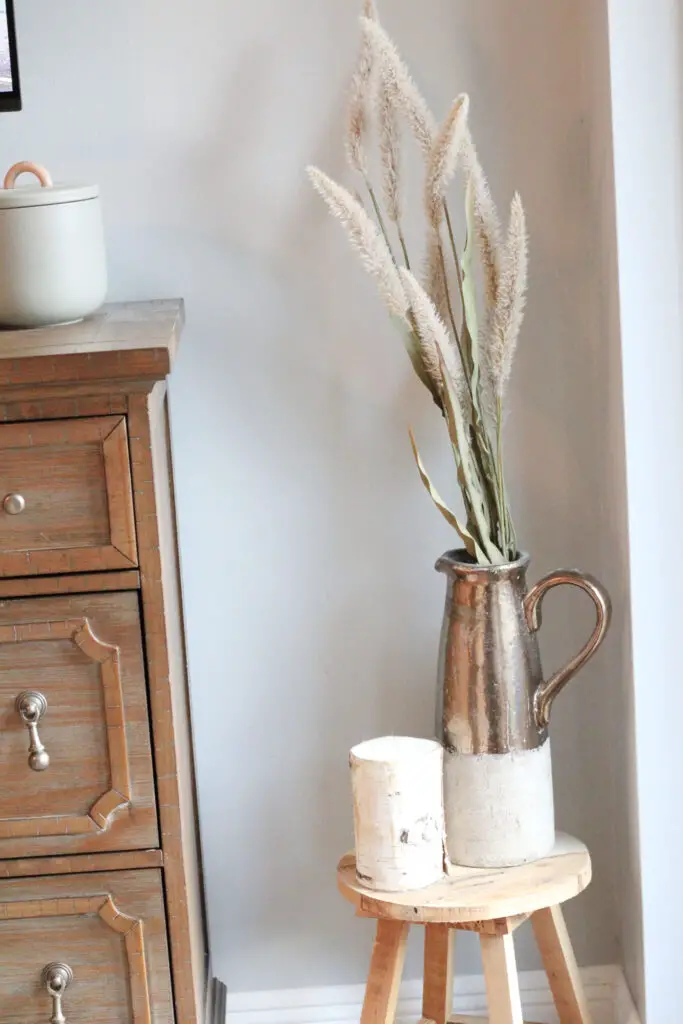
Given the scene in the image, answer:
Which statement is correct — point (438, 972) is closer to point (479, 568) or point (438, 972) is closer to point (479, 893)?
point (479, 893)

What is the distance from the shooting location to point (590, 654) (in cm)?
145

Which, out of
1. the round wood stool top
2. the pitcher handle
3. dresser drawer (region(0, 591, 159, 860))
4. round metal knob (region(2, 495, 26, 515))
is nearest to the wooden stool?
the round wood stool top

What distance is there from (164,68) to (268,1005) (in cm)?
122

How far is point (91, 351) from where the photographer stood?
1.15 metres

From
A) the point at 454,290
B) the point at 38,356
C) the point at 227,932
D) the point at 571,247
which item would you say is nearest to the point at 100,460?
the point at 38,356

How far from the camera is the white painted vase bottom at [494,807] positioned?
1.42 meters

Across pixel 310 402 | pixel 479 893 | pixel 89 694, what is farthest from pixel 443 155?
pixel 479 893

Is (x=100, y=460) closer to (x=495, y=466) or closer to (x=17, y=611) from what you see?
(x=17, y=611)

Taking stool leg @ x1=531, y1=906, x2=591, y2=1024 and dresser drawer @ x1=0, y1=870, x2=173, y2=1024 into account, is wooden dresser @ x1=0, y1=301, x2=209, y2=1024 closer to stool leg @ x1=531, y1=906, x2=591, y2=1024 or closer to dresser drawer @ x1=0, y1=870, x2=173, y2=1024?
dresser drawer @ x1=0, y1=870, x2=173, y2=1024

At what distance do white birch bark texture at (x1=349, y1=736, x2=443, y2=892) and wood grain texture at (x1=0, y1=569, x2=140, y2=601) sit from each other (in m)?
0.34

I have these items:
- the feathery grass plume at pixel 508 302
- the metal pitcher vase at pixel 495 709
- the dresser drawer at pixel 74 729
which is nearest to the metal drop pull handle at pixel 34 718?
the dresser drawer at pixel 74 729

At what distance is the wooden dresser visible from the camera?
118 cm

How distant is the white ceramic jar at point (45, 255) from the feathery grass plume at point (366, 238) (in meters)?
0.25

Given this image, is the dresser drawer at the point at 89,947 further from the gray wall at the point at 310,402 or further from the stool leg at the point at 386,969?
the gray wall at the point at 310,402
